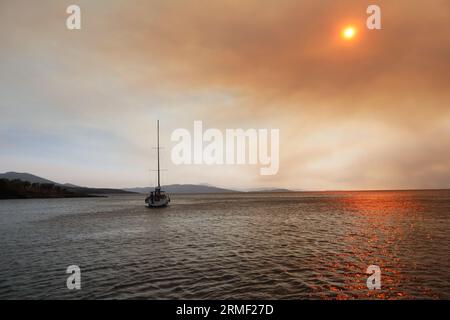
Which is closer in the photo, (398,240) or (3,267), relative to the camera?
(3,267)

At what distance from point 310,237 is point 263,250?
10224 mm

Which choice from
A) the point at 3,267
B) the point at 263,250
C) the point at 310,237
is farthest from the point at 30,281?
the point at 310,237

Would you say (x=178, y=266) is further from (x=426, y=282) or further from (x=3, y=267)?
(x=426, y=282)

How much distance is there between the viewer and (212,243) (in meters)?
32.7

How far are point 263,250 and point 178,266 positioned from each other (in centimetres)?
966

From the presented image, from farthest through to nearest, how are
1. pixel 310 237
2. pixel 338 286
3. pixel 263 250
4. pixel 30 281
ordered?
pixel 310 237 → pixel 263 250 → pixel 30 281 → pixel 338 286
